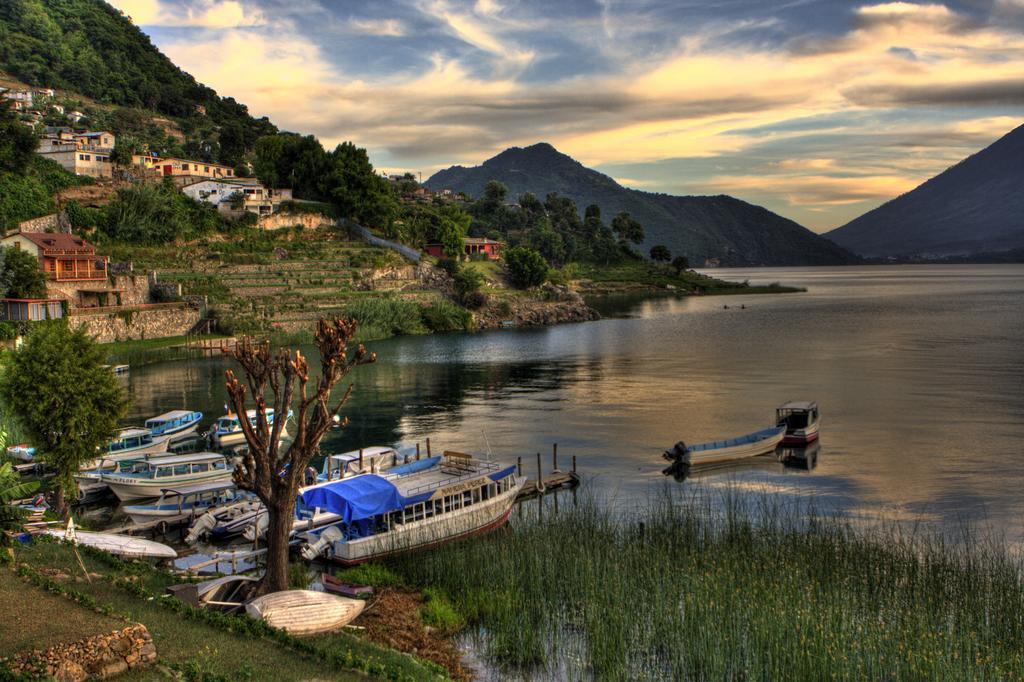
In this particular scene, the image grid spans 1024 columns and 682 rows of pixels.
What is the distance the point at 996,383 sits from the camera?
68375mm

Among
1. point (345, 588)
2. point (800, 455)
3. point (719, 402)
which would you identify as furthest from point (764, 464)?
point (345, 588)

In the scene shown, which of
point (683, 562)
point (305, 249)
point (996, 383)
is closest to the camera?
point (683, 562)

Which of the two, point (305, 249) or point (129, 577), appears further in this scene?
point (305, 249)

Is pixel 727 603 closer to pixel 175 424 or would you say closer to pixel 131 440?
pixel 131 440

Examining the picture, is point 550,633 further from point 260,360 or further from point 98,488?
point 98,488

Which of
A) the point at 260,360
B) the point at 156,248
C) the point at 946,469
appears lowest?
the point at 946,469

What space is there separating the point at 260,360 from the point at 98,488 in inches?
802

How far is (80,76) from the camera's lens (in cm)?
17062

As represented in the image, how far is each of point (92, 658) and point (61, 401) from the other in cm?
2072

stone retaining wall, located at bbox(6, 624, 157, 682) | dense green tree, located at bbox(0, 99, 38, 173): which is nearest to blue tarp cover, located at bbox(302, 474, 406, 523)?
stone retaining wall, located at bbox(6, 624, 157, 682)

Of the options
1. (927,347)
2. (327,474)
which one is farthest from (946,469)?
(927,347)

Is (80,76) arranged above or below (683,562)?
above

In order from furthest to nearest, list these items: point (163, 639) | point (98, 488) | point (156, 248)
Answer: point (156, 248), point (98, 488), point (163, 639)

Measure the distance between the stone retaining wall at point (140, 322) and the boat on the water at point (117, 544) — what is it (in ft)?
207
